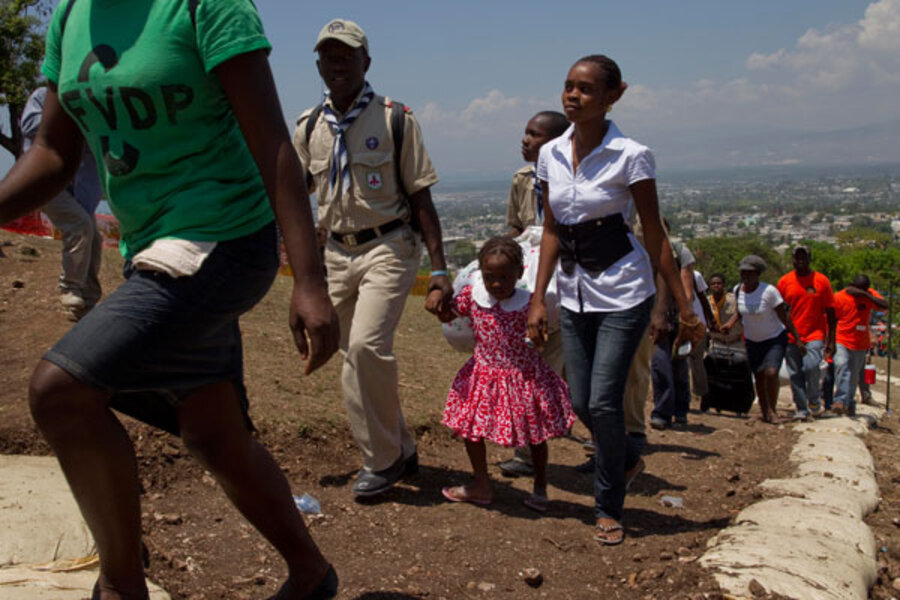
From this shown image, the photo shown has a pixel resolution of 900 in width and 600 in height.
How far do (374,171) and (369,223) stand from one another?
260mm

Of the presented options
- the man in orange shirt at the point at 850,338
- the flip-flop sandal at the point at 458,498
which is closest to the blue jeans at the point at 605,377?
the flip-flop sandal at the point at 458,498

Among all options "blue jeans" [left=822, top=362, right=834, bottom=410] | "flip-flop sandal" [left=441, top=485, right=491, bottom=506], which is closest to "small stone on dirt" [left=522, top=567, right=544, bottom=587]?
"flip-flop sandal" [left=441, top=485, right=491, bottom=506]

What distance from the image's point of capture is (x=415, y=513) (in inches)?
161

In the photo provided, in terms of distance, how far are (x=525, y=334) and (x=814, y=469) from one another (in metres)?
2.61

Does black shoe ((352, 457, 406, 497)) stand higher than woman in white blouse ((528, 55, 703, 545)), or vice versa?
woman in white blouse ((528, 55, 703, 545))

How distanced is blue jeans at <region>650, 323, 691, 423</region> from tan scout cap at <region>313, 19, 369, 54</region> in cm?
451

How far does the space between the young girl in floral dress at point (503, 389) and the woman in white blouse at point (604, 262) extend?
33cm

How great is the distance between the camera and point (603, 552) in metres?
3.76

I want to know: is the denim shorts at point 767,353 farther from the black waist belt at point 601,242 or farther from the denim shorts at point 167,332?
the denim shorts at point 167,332

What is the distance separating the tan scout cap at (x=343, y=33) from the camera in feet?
13.6

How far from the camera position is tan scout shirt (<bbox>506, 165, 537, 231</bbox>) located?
590cm

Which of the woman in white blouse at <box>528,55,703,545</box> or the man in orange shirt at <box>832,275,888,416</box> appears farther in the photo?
the man in orange shirt at <box>832,275,888,416</box>

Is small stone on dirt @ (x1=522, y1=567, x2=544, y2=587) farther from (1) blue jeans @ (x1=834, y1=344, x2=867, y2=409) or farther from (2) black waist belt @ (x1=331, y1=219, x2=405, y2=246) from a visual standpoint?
(1) blue jeans @ (x1=834, y1=344, x2=867, y2=409)

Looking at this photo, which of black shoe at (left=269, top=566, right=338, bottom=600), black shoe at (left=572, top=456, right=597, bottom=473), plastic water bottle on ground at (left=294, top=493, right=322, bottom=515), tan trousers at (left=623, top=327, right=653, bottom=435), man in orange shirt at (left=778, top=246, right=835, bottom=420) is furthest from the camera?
man in orange shirt at (left=778, top=246, right=835, bottom=420)
